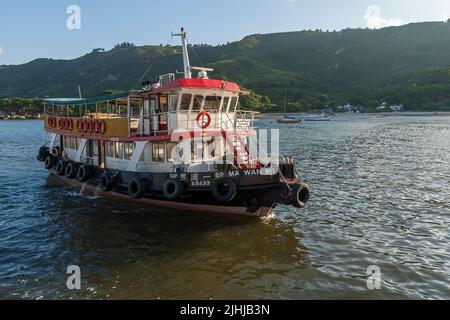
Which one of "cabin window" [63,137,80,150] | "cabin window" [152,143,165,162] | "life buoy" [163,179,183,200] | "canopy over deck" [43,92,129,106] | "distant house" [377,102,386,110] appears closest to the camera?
"life buoy" [163,179,183,200]

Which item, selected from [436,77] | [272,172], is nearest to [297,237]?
[272,172]

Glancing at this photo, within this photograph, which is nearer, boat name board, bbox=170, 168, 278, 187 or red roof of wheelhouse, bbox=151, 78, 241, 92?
boat name board, bbox=170, 168, 278, 187

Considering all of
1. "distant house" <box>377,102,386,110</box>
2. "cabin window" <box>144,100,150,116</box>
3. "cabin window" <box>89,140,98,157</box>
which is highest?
"distant house" <box>377,102,386,110</box>

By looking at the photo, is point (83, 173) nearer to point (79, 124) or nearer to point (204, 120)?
point (79, 124)

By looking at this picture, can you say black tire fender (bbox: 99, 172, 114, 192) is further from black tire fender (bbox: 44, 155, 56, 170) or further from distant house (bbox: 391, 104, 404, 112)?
distant house (bbox: 391, 104, 404, 112)

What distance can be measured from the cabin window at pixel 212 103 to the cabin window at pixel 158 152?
9.35ft

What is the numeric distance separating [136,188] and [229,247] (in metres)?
5.88

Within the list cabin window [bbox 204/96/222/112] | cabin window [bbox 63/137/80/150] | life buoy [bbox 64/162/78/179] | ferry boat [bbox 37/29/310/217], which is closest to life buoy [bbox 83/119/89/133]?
ferry boat [bbox 37/29/310/217]

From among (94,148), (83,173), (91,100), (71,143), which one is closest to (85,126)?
(94,148)

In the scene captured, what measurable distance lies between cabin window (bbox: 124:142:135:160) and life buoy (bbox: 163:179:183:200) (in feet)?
13.6

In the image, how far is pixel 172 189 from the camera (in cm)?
1600

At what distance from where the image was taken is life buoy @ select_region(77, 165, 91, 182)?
21344 millimetres

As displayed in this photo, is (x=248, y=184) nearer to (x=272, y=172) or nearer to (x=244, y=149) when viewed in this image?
(x=272, y=172)
